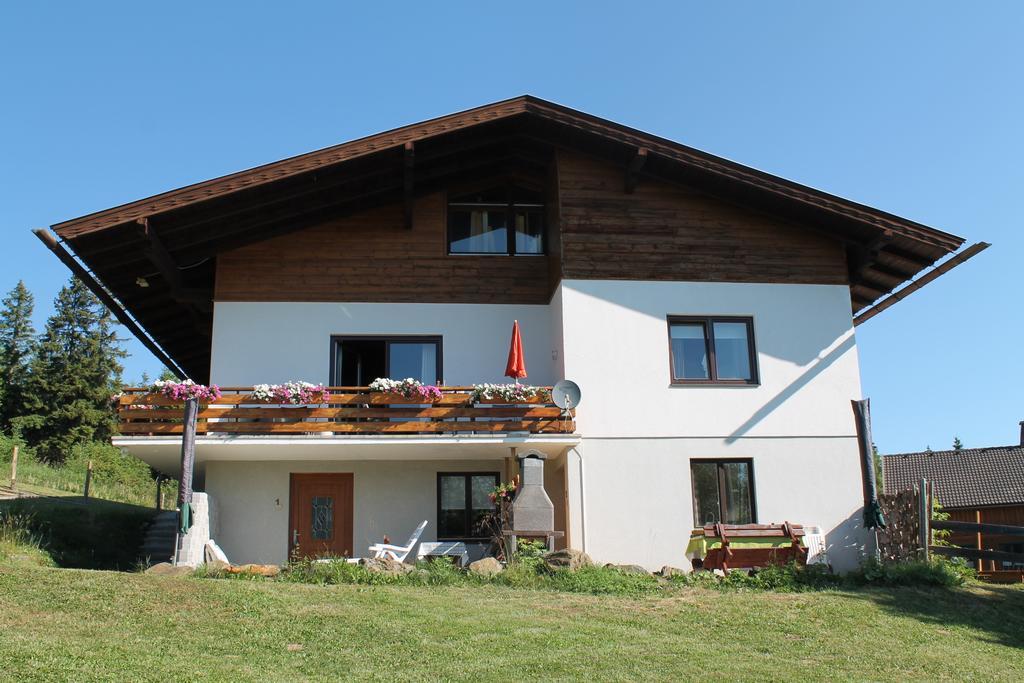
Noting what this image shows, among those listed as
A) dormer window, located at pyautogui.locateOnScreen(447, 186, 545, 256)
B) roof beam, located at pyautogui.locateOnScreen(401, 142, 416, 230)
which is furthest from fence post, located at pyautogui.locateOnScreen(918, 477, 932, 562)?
roof beam, located at pyautogui.locateOnScreen(401, 142, 416, 230)

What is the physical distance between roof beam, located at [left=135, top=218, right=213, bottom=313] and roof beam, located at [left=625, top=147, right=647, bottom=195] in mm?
8444

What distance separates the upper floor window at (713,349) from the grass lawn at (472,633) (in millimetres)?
5069

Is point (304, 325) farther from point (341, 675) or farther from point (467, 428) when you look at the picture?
point (341, 675)

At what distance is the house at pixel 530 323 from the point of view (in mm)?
16500

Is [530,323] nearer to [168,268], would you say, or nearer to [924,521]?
[168,268]

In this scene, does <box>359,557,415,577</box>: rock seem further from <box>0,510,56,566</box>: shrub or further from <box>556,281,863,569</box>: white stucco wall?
<box>0,510,56,566</box>: shrub

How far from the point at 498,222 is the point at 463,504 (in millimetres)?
5645

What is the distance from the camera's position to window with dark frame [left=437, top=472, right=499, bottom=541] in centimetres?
1748

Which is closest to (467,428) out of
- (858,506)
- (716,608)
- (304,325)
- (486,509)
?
(486,509)

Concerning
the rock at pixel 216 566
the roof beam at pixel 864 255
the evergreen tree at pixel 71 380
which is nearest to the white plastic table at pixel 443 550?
the rock at pixel 216 566

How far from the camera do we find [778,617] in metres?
11.9

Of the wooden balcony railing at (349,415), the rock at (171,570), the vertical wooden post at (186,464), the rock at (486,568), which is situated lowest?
the rock at (486,568)

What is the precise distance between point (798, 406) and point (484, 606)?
8.05m

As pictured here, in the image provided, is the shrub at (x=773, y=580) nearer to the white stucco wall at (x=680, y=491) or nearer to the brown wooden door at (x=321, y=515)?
the white stucco wall at (x=680, y=491)
